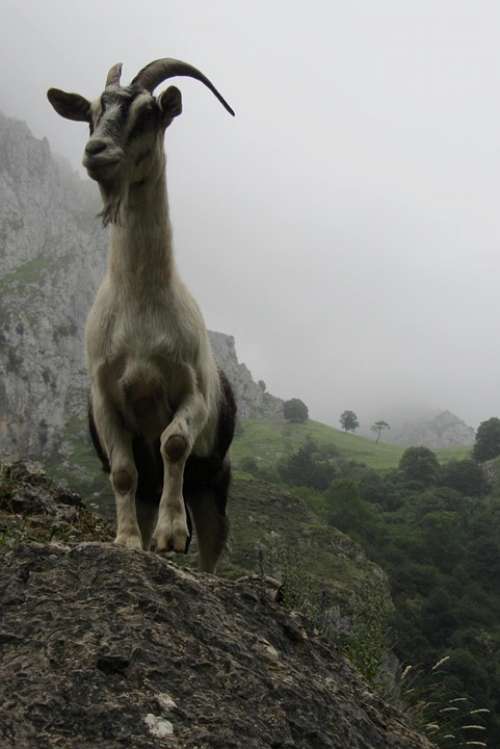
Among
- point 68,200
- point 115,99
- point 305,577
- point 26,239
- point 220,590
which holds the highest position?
point 68,200

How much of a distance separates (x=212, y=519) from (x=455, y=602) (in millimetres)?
78331

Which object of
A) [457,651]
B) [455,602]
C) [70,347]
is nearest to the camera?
[457,651]

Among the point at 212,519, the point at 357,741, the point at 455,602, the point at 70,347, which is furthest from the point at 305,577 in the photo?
the point at 70,347

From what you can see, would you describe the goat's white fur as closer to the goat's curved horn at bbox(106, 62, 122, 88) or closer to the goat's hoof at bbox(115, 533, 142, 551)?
the goat's hoof at bbox(115, 533, 142, 551)

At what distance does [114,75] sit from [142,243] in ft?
5.16

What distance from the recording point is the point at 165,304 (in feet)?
21.2

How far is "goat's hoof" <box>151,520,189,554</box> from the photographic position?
584 centimetres

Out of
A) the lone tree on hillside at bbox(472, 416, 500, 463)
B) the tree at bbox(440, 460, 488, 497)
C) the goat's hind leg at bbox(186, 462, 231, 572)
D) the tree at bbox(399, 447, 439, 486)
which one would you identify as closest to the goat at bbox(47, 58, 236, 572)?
the goat's hind leg at bbox(186, 462, 231, 572)

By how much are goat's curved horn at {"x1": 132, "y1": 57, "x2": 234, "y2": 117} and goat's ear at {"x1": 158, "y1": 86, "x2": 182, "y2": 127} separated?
1.33 ft

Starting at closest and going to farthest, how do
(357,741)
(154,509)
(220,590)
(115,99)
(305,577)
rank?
(357,741) → (220,590) → (115,99) → (154,509) → (305,577)

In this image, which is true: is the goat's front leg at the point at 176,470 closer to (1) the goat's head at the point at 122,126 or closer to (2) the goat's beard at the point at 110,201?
(2) the goat's beard at the point at 110,201

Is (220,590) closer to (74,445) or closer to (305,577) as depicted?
(305,577)

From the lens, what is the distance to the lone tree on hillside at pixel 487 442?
151 m

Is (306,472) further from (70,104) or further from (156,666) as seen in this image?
(156,666)
